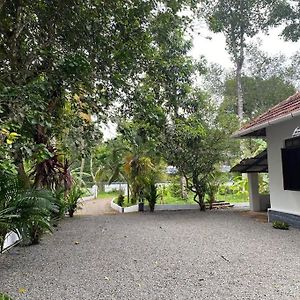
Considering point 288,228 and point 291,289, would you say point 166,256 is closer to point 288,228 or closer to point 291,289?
point 291,289

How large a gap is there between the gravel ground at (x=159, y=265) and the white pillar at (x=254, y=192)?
4.32m

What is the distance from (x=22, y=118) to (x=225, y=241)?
17.2 feet

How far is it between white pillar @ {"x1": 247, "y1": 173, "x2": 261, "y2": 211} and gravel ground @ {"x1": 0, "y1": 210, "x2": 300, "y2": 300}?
14.2ft

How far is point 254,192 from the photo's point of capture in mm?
14031

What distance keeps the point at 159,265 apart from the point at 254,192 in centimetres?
926

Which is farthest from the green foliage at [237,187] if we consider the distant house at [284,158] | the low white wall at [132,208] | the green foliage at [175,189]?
the distant house at [284,158]

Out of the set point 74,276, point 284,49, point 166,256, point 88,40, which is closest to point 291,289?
point 166,256

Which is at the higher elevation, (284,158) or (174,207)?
(284,158)

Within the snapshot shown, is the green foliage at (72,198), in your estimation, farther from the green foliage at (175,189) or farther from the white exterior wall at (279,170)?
the white exterior wall at (279,170)

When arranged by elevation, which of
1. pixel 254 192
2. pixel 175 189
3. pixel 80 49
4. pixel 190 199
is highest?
pixel 80 49

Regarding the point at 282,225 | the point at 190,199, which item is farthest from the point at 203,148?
the point at 190,199

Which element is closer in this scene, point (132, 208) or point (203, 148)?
point (203, 148)

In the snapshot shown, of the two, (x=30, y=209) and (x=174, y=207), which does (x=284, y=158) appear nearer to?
(x=30, y=209)

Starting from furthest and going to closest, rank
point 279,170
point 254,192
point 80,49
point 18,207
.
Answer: point 254,192
point 279,170
point 80,49
point 18,207
